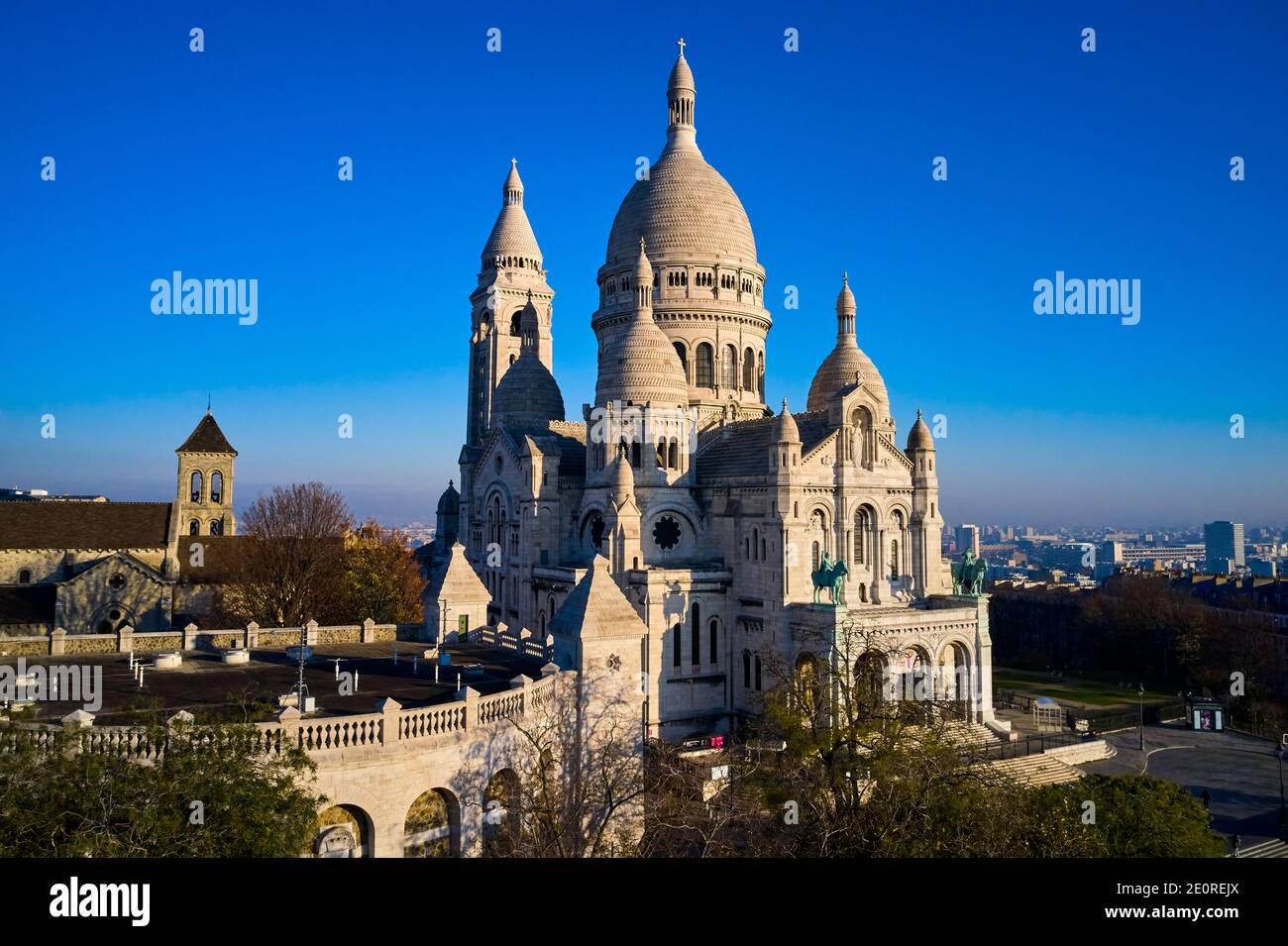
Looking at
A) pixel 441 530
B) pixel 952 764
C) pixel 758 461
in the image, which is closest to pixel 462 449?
pixel 441 530

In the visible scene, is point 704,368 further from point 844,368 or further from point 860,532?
point 860,532

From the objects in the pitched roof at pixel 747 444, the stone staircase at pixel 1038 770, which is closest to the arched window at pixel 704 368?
the pitched roof at pixel 747 444

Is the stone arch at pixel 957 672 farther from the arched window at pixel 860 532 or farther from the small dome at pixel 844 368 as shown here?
the small dome at pixel 844 368

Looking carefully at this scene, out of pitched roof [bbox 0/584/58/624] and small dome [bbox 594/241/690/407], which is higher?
small dome [bbox 594/241/690/407]

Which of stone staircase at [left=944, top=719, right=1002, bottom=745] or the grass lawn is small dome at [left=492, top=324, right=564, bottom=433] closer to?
stone staircase at [left=944, top=719, right=1002, bottom=745]

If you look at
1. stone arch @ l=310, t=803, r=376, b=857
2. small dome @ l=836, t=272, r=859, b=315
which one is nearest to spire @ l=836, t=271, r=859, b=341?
small dome @ l=836, t=272, r=859, b=315
